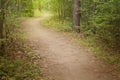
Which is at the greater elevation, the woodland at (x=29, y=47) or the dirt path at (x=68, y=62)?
the woodland at (x=29, y=47)

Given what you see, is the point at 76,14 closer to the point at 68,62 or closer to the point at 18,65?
the point at 68,62

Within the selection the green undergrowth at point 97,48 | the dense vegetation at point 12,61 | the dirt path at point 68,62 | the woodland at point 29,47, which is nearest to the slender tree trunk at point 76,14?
the woodland at point 29,47

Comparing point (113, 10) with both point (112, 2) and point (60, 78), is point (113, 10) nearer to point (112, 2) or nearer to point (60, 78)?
point (112, 2)

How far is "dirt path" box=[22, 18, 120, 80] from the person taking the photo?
852 cm

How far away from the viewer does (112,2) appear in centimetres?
1150

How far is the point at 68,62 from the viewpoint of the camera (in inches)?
401

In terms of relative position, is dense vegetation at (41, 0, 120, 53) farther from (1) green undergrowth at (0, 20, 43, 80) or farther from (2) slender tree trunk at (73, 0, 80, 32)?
(1) green undergrowth at (0, 20, 43, 80)

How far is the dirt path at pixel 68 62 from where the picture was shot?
335 inches

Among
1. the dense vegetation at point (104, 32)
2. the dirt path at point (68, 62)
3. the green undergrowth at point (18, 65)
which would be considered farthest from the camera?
the dense vegetation at point (104, 32)

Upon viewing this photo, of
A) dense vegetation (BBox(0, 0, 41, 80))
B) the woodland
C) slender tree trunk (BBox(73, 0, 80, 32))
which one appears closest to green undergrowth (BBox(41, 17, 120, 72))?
the woodland

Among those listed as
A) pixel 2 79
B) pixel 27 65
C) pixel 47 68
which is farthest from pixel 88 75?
pixel 2 79

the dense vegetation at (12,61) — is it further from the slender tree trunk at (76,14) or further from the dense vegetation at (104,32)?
the slender tree trunk at (76,14)

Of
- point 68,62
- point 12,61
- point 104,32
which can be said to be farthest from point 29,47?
point 104,32

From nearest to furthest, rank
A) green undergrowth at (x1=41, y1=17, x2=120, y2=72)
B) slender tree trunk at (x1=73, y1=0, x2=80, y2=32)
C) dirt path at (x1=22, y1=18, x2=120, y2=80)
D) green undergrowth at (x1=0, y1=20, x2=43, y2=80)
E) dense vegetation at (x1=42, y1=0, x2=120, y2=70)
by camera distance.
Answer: green undergrowth at (x1=0, y1=20, x2=43, y2=80)
dirt path at (x1=22, y1=18, x2=120, y2=80)
green undergrowth at (x1=41, y1=17, x2=120, y2=72)
dense vegetation at (x1=42, y1=0, x2=120, y2=70)
slender tree trunk at (x1=73, y1=0, x2=80, y2=32)
